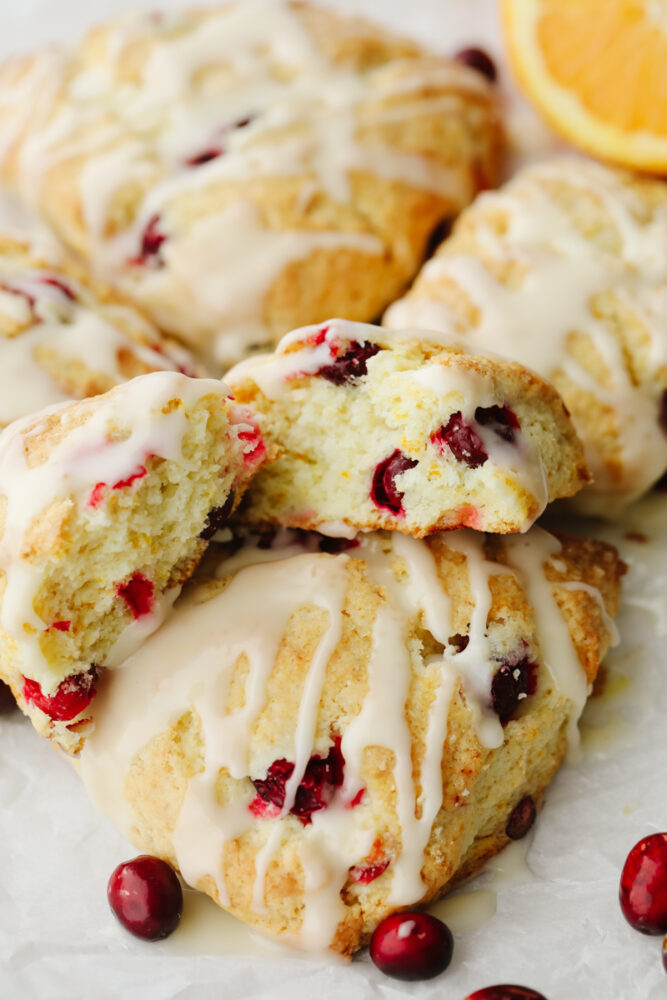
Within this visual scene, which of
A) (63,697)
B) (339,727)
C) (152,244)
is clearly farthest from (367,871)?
(152,244)

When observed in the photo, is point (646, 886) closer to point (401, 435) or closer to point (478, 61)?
point (401, 435)

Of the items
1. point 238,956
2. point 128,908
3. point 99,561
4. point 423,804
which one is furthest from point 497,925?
point 99,561

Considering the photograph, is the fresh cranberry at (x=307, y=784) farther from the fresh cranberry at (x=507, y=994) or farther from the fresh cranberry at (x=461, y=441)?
the fresh cranberry at (x=461, y=441)

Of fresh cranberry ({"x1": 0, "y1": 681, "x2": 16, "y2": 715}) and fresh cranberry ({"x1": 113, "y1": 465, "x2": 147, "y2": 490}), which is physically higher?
fresh cranberry ({"x1": 113, "y1": 465, "x2": 147, "y2": 490})

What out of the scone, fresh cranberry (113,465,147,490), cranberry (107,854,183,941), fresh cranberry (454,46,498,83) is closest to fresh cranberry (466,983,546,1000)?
cranberry (107,854,183,941)

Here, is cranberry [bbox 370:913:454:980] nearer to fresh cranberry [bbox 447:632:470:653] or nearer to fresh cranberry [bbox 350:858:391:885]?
fresh cranberry [bbox 350:858:391:885]
